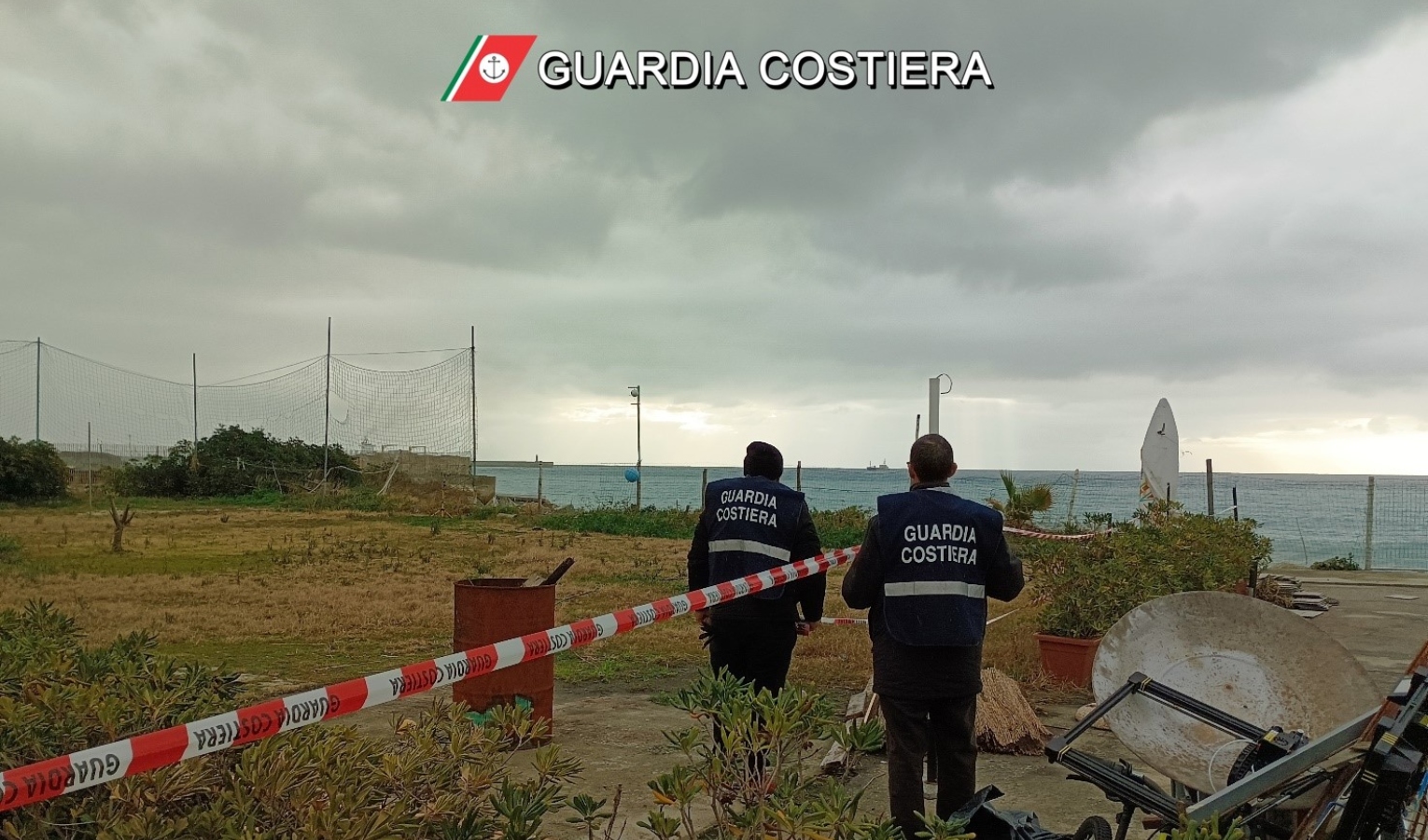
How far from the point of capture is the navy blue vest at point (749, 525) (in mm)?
5113

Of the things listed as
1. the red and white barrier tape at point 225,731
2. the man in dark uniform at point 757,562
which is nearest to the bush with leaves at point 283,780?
the red and white barrier tape at point 225,731

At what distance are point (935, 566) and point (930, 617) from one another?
0.20 m

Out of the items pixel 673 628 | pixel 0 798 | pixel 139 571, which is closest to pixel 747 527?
pixel 0 798

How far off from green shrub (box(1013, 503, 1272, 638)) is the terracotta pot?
0.45 feet

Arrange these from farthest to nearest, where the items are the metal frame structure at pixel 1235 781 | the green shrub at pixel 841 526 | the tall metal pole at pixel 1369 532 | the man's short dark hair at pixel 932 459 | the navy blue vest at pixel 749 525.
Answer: the green shrub at pixel 841 526, the tall metal pole at pixel 1369 532, the navy blue vest at pixel 749 525, the man's short dark hair at pixel 932 459, the metal frame structure at pixel 1235 781

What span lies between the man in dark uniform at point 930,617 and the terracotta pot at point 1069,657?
12.7 ft

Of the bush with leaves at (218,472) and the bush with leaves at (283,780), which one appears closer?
the bush with leaves at (283,780)

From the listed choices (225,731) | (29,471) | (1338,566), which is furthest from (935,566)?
(29,471)

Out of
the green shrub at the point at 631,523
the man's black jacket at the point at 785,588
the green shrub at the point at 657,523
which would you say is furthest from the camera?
the green shrub at the point at 631,523

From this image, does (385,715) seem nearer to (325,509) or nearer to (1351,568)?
(1351,568)

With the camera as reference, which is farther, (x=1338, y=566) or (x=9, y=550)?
(x=1338, y=566)

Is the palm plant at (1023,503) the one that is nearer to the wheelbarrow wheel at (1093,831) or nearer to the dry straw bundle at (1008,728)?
the dry straw bundle at (1008,728)

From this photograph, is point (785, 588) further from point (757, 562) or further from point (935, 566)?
point (935, 566)

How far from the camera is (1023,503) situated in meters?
18.4
